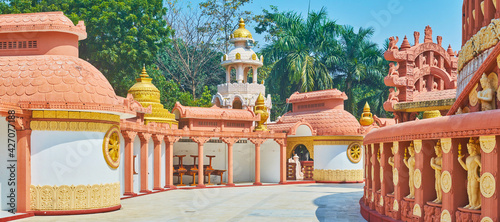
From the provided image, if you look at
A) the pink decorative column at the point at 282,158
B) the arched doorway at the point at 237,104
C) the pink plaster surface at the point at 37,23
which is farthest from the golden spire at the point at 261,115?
the pink plaster surface at the point at 37,23

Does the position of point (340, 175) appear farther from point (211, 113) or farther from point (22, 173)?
point (22, 173)

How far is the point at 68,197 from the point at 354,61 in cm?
3313

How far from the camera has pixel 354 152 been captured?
94.0 feet

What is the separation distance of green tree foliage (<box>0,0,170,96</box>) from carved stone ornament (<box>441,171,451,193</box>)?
26.6 m

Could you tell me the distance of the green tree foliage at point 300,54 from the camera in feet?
138

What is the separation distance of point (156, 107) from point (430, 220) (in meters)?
16.4

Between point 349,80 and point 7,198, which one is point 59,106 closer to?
point 7,198

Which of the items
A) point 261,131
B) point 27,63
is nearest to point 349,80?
point 261,131

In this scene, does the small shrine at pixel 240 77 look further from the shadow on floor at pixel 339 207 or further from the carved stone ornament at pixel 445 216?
the carved stone ornament at pixel 445 216

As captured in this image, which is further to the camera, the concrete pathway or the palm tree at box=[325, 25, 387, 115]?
the palm tree at box=[325, 25, 387, 115]

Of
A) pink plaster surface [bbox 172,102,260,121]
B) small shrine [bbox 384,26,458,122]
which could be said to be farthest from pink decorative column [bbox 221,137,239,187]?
small shrine [bbox 384,26,458,122]

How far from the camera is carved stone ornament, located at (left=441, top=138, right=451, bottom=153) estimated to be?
8.55m

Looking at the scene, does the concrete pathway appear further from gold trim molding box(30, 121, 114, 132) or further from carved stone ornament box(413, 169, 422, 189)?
carved stone ornament box(413, 169, 422, 189)

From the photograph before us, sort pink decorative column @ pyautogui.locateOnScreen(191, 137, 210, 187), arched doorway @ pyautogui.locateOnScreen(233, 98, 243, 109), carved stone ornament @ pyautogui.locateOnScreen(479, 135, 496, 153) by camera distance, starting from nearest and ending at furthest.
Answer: carved stone ornament @ pyautogui.locateOnScreen(479, 135, 496, 153), pink decorative column @ pyautogui.locateOnScreen(191, 137, 210, 187), arched doorway @ pyautogui.locateOnScreen(233, 98, 243, 109)
